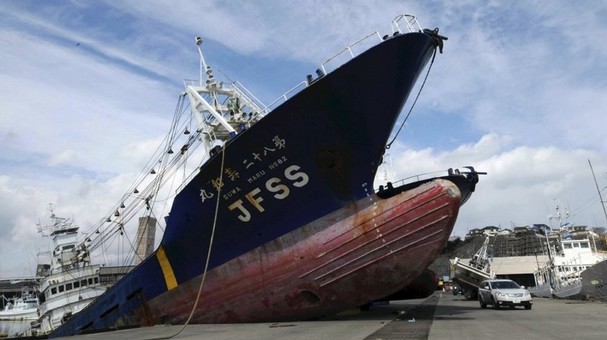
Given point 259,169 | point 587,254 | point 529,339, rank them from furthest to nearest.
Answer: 1. point 587,254
2. point 259,169
3. point 529,339

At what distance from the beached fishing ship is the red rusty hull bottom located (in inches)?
1.1

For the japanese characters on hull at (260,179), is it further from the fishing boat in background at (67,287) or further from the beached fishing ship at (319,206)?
the fishing boat in background at (67,287)

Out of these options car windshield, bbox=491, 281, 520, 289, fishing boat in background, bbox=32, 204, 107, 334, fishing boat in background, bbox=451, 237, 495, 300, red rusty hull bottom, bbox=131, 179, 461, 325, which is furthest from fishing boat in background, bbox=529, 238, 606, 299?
fishing boat in background, bbox=32, 204, 107, 334

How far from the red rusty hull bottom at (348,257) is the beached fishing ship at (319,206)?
0.03m

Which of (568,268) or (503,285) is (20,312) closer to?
(503,285)

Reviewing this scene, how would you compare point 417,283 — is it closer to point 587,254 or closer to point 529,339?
point 529,339

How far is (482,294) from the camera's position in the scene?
1925cm

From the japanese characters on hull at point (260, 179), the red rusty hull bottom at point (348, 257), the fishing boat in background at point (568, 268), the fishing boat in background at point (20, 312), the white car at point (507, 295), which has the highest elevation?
the japanese characters on hull at point (260, 179)

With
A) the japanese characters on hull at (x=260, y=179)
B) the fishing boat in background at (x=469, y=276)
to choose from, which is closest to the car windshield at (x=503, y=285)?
the fishing boat in background at (x=469, y=276)

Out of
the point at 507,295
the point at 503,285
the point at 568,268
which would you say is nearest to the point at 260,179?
the point at 507,295

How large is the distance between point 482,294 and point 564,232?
24349 mm

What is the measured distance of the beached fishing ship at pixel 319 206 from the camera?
41.1 ft

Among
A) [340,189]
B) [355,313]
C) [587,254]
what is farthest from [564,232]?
[340,189]

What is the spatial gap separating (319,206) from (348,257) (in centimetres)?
166
